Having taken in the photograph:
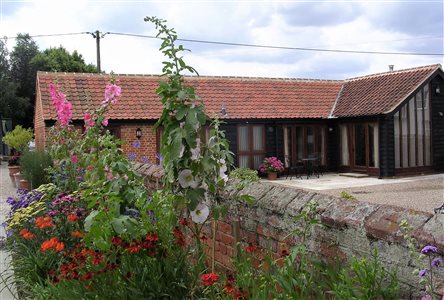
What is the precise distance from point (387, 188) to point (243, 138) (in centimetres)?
650

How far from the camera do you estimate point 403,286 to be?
7.38ft

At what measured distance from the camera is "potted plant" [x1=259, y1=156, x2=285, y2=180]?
1952 centimetres

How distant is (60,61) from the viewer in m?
40.5

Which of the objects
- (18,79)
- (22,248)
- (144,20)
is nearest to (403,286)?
(144,20)

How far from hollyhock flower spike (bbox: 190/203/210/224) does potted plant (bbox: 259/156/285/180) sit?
1648cm

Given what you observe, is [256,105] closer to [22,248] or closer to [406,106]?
[406,106]

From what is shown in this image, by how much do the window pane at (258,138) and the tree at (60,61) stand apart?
2284 centimetres

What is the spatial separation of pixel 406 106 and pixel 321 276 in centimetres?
1887

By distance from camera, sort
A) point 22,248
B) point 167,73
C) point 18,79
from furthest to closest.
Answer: point 18,79
point 22,248
point 167,73

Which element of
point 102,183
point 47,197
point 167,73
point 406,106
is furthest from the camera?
point 406,106

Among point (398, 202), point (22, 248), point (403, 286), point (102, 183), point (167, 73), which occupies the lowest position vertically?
point (398, 202)

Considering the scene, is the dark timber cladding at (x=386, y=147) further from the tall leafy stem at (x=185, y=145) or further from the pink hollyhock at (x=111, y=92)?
the tall leafy stem at (x=185, y=145)

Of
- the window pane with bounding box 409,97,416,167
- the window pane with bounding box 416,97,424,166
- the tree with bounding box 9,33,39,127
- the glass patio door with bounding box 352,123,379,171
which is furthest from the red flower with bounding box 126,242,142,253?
the tree with bounding box 9,33,39,127

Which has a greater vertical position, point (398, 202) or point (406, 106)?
point (406, 106)
